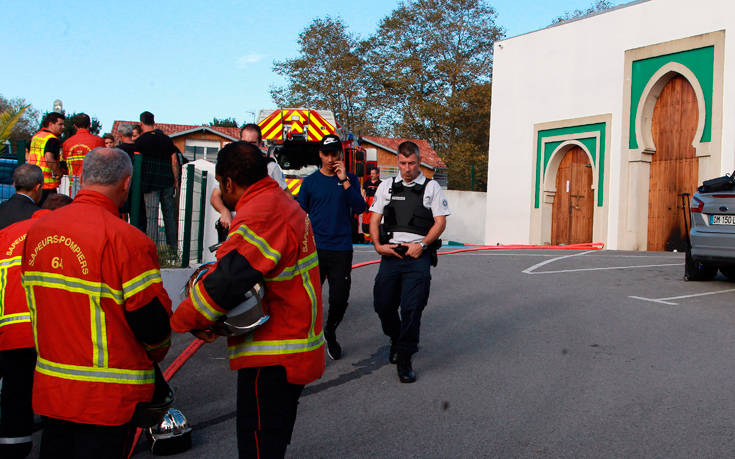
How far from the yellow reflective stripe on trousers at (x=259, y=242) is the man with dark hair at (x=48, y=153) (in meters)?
6.31

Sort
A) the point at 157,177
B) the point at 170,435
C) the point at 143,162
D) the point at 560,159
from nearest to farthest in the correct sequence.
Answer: the point at 170,435 < the point at 143,162 < the point at 157,177 < the point at 560,159

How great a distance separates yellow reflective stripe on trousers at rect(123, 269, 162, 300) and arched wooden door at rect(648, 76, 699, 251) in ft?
62.6

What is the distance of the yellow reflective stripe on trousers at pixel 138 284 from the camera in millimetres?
2762

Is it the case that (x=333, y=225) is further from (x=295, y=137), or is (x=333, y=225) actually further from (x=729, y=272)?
(x=729, y=272)

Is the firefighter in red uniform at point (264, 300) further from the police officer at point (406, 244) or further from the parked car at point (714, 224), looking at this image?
the parked car at point (714, 224)

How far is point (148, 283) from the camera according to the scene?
2.82 metres

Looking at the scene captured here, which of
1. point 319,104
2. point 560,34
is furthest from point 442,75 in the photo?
point 560,34

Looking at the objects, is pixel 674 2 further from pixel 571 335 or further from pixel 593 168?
pixel 571 335

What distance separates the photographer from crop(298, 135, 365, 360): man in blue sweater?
21.9ft

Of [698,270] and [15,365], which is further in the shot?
[698,270]

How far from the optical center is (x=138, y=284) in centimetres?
278

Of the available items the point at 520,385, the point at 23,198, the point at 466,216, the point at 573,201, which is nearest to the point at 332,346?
the point at 520,385

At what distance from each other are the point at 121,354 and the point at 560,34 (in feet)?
75.8

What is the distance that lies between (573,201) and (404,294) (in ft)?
62.6
